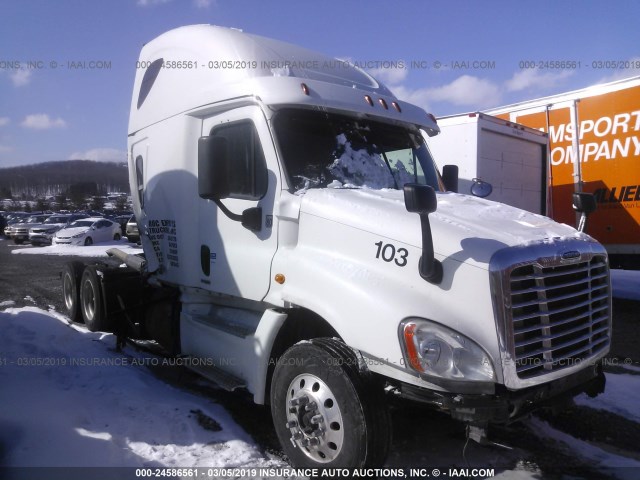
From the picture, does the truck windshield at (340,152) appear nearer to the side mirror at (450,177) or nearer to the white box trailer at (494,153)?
the side mirror at (450,177)

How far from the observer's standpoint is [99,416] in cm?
400

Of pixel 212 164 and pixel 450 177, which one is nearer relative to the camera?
pixel 212 164

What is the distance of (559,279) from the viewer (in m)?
3.06

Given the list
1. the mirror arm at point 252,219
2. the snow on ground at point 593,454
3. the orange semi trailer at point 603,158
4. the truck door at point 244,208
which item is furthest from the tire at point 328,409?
the orange semi trailer at point 603,158

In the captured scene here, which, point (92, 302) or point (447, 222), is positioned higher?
point (447, 222)

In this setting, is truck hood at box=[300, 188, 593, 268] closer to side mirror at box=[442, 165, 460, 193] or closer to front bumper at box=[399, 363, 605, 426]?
front bumper at box=[399, 363, 605, 426]

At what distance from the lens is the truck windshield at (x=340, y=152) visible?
12.6ft

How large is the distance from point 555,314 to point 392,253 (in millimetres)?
1065

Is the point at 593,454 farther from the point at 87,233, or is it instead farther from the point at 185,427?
the point at 87,233

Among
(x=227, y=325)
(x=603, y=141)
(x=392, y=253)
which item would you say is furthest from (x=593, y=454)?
(x=603, y=141)

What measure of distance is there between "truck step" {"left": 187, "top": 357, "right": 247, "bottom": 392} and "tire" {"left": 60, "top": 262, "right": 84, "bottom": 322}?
3.15 m

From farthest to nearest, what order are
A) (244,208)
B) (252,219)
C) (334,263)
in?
1. (244,208)
2. (252,219)
3. (334,263)

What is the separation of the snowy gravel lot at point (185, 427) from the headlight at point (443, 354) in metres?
0.61

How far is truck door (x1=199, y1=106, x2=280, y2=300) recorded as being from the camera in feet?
12.6
